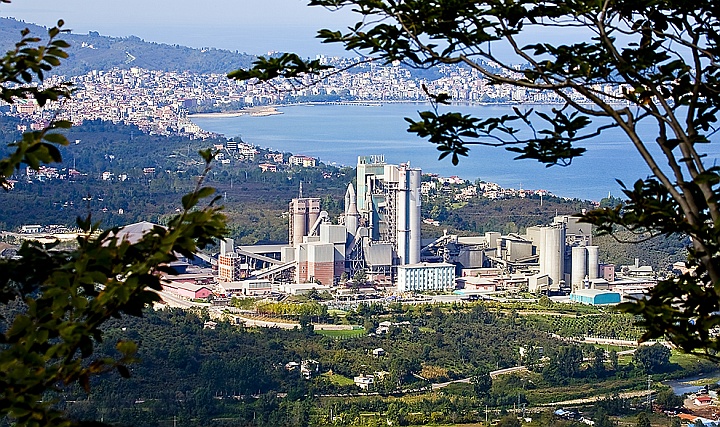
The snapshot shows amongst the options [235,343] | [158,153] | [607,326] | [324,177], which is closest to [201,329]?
[235,343]

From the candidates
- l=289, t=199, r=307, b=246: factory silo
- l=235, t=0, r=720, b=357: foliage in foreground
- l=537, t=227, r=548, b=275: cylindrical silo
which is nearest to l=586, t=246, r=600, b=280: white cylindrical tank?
l=537, t=227, r=548, b=275: cylindrical silo

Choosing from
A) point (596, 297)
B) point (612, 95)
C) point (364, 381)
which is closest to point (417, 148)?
point (596, 297)

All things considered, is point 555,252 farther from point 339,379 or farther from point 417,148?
point 417,148

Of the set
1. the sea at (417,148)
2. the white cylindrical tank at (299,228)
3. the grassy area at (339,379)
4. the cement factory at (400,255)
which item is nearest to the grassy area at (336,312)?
the cement factory at (400,255)

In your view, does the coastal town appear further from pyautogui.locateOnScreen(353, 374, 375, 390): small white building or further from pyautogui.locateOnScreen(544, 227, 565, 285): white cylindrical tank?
pyautogui.locateOnScreen(353, 374, 375, 390): small white building

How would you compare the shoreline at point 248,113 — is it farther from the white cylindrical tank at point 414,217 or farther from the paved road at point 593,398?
the paved road at point 593,398

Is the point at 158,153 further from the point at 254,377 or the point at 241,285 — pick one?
the point at 254,377
